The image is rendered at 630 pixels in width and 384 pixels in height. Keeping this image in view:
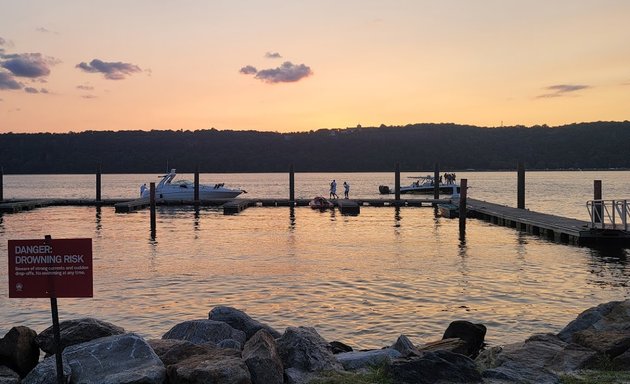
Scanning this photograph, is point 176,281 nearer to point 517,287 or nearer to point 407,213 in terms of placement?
point 517,287

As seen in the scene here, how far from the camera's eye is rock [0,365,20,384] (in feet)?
27.1

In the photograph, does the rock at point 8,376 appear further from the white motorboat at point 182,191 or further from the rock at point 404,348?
the white motorboat at point 182,191

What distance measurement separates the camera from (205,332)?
10.5 metres

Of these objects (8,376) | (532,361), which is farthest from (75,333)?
(532,361)

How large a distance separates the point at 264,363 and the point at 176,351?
1.37m

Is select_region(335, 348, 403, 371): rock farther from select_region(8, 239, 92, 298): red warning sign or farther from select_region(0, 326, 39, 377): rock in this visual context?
select_region(0, 326, 39, 377): rock

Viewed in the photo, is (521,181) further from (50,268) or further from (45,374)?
(50,268)

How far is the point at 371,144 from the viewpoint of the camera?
196750 mm

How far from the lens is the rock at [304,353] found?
888cm

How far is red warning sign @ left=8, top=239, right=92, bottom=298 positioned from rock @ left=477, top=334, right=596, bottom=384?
5.07 m

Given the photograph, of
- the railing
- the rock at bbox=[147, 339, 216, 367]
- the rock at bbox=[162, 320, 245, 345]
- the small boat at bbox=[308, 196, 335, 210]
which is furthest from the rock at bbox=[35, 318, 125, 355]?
the small boat at bbox=[308, 196, 335, 210]

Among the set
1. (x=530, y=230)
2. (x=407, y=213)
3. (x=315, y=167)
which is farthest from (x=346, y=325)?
(x=315, y=167)

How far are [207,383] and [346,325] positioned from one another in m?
6.56

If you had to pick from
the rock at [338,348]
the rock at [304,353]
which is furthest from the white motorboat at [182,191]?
the rock at [304,353]
